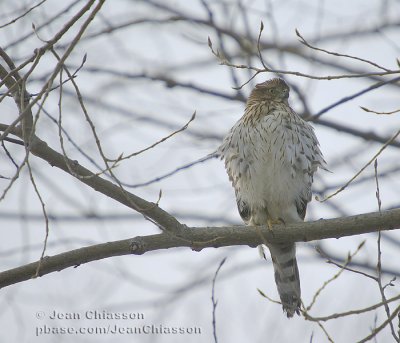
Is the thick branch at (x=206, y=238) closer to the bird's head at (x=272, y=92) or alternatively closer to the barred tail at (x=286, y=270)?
the barred tail at (x=286, y=270)

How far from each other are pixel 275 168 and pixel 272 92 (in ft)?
3.01

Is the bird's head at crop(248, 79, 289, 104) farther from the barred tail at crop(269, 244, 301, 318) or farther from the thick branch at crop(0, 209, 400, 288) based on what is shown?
the thick branch at crop(0, 209, 400, 288)

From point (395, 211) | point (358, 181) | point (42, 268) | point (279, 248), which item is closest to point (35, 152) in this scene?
point (42, 268)

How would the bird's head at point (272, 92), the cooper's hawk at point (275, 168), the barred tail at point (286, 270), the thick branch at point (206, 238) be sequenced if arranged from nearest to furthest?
the thick branch at point (206, 238) < the cooper's hawk at point (275, 168) < the barred tail at point (286, 270) < the bird's head at point (272, 92)

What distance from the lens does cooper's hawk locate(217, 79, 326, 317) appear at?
16.1 ft

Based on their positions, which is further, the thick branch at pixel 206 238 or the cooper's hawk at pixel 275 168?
the cooper's hawk at pixel 275 168

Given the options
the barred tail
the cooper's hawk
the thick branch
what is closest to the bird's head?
the cooper's hawk

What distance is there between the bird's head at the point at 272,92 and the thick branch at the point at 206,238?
178cm

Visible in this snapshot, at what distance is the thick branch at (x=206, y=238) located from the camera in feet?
11.5

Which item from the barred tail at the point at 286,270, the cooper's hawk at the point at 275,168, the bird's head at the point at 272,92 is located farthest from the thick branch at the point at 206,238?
the bird's head at the point at 272,92

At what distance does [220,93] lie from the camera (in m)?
6.07

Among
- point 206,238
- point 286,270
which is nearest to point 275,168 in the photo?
point 286,270

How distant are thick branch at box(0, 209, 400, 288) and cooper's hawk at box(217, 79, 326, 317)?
975 mm

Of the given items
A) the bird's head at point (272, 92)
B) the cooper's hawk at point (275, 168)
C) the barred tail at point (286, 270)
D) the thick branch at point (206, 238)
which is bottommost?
the thick branch at point (206, 238)
